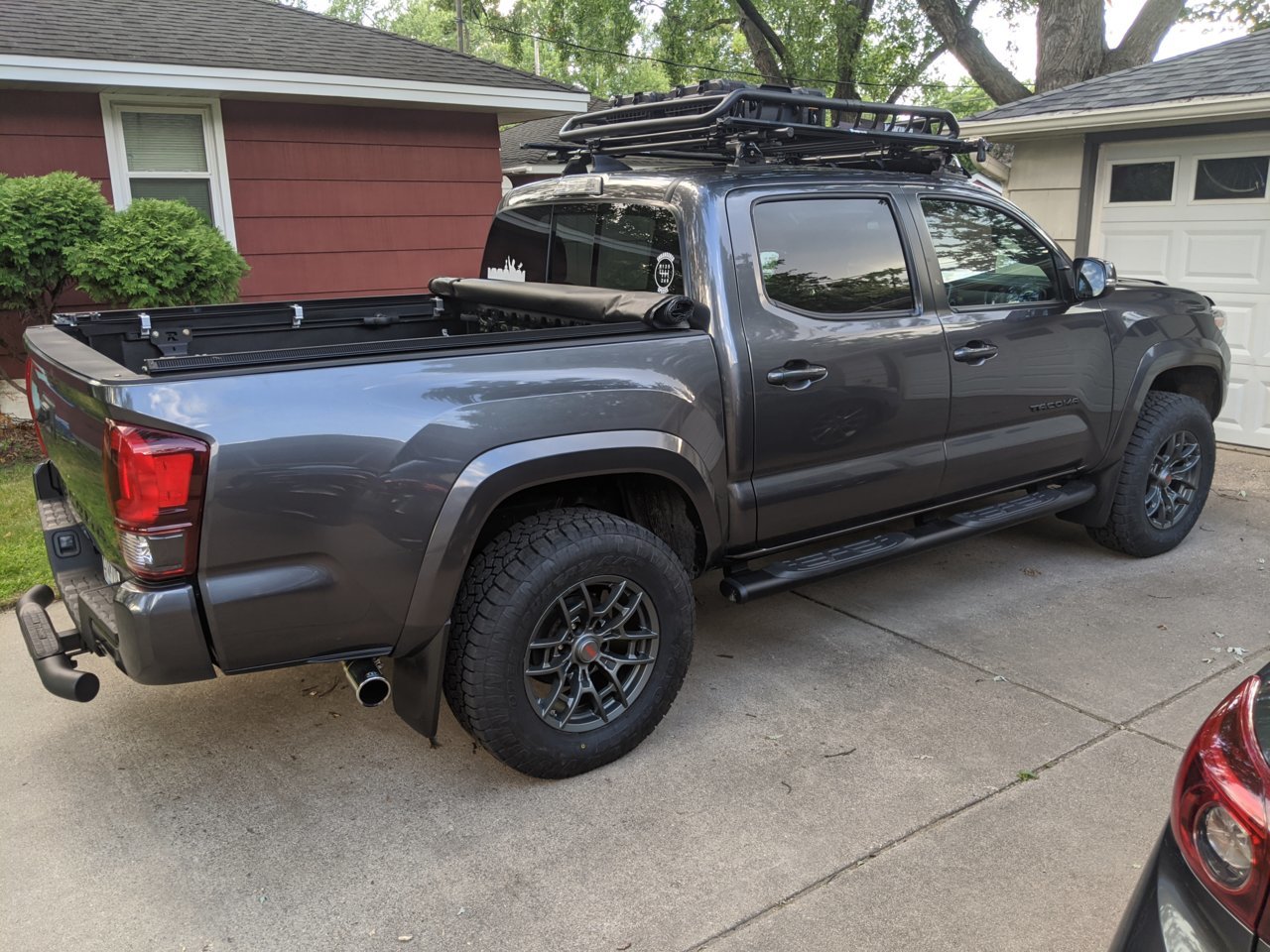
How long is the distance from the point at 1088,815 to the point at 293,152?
809 cm

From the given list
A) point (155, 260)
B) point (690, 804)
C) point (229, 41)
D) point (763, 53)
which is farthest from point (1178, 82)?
point (763, 53)

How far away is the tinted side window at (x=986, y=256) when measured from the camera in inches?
169

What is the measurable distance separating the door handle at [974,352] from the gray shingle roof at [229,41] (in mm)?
6304

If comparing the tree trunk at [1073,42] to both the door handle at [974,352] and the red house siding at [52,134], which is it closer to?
the door handle at [974,352]

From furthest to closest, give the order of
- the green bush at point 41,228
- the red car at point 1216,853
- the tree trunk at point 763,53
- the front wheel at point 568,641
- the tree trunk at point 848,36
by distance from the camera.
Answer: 1. the tree trunk at point 763,53
2. the tree trunk at point 848,36
3. the green bush at point 41,228
4. the front wheel at point 568,641
5. the red car at point 1216,853

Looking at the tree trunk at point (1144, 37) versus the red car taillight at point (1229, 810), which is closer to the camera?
the red car taillight at point (1229, 810)

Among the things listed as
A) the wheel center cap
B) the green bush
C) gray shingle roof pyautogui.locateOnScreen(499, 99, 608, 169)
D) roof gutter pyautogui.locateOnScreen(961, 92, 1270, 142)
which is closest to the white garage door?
roof gutter pyautogui.locateOnScreen(961, 92, 1270, 142)

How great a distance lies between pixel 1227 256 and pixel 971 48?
31.6 ft

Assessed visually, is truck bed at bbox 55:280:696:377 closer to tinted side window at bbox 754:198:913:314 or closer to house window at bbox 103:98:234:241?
tinted side window at bbox 754:198:913:314

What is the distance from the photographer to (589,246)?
4.17 metres

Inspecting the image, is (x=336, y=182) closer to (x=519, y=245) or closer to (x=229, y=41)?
(x=229, y=41)

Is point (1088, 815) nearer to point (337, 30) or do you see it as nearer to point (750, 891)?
point (750, 891)

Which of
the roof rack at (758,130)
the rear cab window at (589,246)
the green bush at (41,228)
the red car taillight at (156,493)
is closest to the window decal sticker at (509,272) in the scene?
the rear cab window at (589,246)

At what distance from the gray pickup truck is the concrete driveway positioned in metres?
0.34
